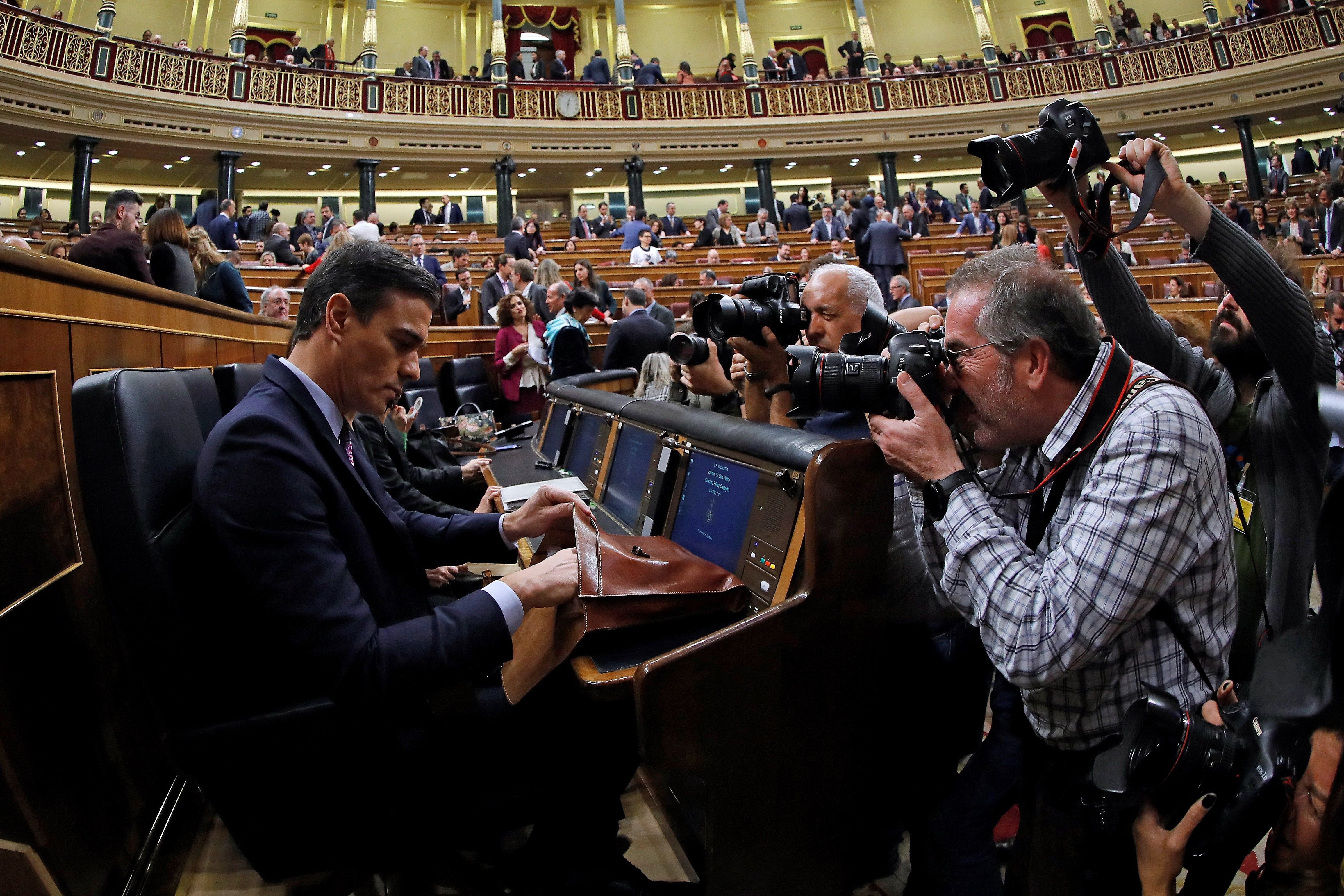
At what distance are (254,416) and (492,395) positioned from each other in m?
4.88

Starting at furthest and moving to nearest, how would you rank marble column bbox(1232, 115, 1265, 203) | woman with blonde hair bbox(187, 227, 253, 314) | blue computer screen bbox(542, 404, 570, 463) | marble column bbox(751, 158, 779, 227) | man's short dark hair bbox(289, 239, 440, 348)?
marble column bbox(751, 158, 779, 227)
marble column bbox(1232, 115, 1265, 203)
woman with blonde hair bbox(187, 227, 253, 314)
blue computer screen bbox(542, 404, 570, 463)
man's short dark hair bbox(289, 239, 440, 348)

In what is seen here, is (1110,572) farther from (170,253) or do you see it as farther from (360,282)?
(170,253)

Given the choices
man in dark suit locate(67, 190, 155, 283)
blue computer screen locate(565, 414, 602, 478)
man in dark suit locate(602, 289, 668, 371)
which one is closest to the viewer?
blue computer screen locate(565, 414, 602, 478)

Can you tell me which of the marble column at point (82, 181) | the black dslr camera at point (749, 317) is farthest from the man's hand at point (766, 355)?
the marble column at point (82, 181)

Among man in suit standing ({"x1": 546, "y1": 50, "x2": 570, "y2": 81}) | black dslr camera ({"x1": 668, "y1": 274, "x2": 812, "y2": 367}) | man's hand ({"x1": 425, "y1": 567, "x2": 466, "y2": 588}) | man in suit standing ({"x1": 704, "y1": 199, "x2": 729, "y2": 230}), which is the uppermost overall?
man in suit standing ({"x1": 546, "y1": 50, "x2": 570, "y2": 81})

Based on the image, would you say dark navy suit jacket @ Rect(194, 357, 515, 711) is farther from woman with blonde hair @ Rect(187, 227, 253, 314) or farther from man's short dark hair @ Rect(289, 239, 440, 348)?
woman with blonde hair @ Rect(187, 227, 253, 314)

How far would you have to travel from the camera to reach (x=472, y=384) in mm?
5859

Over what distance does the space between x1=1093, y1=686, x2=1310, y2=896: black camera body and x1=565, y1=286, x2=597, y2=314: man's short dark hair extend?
12.9ft

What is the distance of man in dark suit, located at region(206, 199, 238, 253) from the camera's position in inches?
338

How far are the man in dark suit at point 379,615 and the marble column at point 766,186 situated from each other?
13477mm

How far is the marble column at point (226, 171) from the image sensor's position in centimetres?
1202

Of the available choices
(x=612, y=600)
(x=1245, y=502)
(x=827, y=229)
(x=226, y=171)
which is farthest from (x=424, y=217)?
(x=612, y=600)

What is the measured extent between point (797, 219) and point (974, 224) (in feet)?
9.14

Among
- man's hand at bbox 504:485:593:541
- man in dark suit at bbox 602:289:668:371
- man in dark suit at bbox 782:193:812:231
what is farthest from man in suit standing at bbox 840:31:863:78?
man's hand at bbox 504:485:593:541
